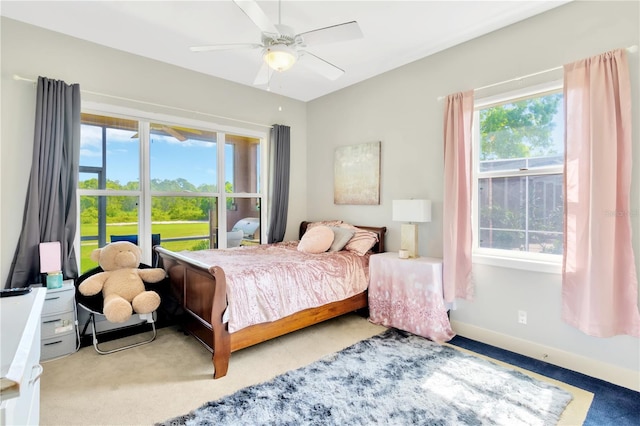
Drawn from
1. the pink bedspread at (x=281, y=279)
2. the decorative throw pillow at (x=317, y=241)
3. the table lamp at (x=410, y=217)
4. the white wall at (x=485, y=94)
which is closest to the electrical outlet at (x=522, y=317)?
the white wall at (x=485, y=94)

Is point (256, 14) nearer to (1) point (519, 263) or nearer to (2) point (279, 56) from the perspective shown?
(2) point (279, 56)

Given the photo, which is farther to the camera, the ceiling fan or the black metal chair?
the black metal chair

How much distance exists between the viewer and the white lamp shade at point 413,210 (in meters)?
3.23

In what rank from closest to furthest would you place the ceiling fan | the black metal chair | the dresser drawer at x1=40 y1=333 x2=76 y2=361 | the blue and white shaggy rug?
the blue and white shaggy rug, the ceiling fan, the dresser drawer at x1=40 y1=333 x2=76 y2=361, the black metal chair

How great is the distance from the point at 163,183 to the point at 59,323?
1.69 meters

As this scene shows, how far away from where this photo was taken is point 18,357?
86cm

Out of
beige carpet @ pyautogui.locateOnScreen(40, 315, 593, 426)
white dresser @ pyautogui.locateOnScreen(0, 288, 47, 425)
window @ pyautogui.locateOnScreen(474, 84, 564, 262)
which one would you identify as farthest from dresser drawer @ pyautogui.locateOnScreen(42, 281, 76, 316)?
window @ pyautogui.locateOnScreen(474, 84, 564, 262)

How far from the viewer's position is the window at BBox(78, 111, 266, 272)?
3318 mm

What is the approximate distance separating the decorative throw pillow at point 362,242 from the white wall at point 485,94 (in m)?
0.24

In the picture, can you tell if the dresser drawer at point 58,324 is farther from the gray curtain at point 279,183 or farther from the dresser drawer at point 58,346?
the gray curtain at point 279,183

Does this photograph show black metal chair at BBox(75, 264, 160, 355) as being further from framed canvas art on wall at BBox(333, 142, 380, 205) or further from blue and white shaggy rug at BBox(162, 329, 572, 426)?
framed canvas art on wall at BBox(333, 142, 380, 205)

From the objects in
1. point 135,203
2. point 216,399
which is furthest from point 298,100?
point 216,399

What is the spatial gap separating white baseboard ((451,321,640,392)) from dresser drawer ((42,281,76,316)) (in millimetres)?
3503

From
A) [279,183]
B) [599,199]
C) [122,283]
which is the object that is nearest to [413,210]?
[599,199]
